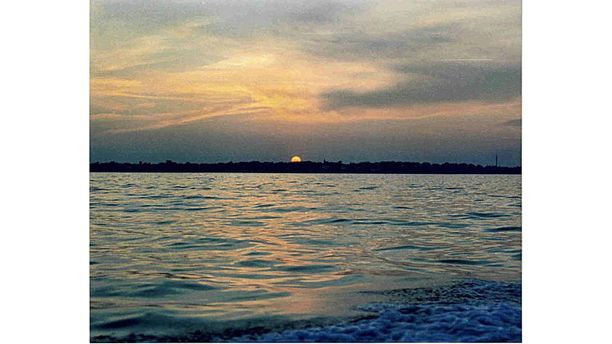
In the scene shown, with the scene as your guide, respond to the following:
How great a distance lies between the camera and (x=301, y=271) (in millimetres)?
9109

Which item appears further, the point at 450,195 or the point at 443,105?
the point at 450,195

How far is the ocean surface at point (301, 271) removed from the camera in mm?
6633

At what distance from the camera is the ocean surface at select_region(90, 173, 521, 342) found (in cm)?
663
